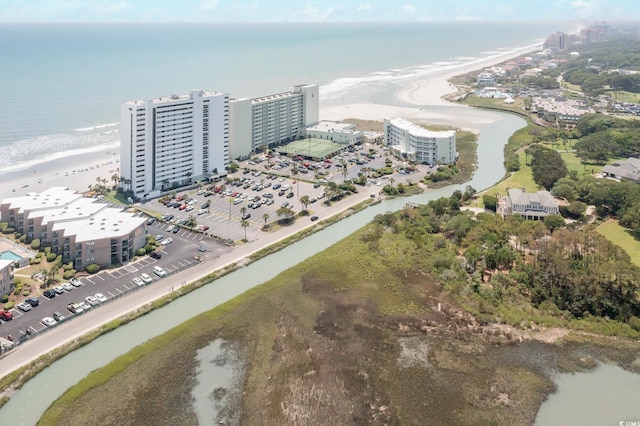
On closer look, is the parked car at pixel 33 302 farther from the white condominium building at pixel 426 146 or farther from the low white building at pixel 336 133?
the low white building at pixel 336 133

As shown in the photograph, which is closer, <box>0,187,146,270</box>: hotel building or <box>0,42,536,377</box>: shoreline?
<box>0,42,536,377</box>: shoreline

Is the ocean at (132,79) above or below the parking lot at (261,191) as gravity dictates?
above

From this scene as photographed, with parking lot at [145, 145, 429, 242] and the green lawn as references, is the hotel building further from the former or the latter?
the green lawn

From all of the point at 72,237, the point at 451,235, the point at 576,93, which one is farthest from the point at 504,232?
the point at 576,93

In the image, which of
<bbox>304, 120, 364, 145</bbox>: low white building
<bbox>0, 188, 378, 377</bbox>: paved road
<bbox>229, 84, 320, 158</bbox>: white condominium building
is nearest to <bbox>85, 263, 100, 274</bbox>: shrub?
<bbox>0, 188, 378, 377</bbox>: paved road

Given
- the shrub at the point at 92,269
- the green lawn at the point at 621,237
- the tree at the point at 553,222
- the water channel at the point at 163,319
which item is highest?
the tree at the point at 553,222

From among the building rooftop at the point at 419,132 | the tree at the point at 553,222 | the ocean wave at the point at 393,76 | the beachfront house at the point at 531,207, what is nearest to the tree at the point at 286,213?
the beachfront house at the point at 531,207

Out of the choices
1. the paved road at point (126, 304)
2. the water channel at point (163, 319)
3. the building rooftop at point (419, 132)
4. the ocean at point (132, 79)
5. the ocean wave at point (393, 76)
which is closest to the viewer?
the water channel at point (163, 319)
